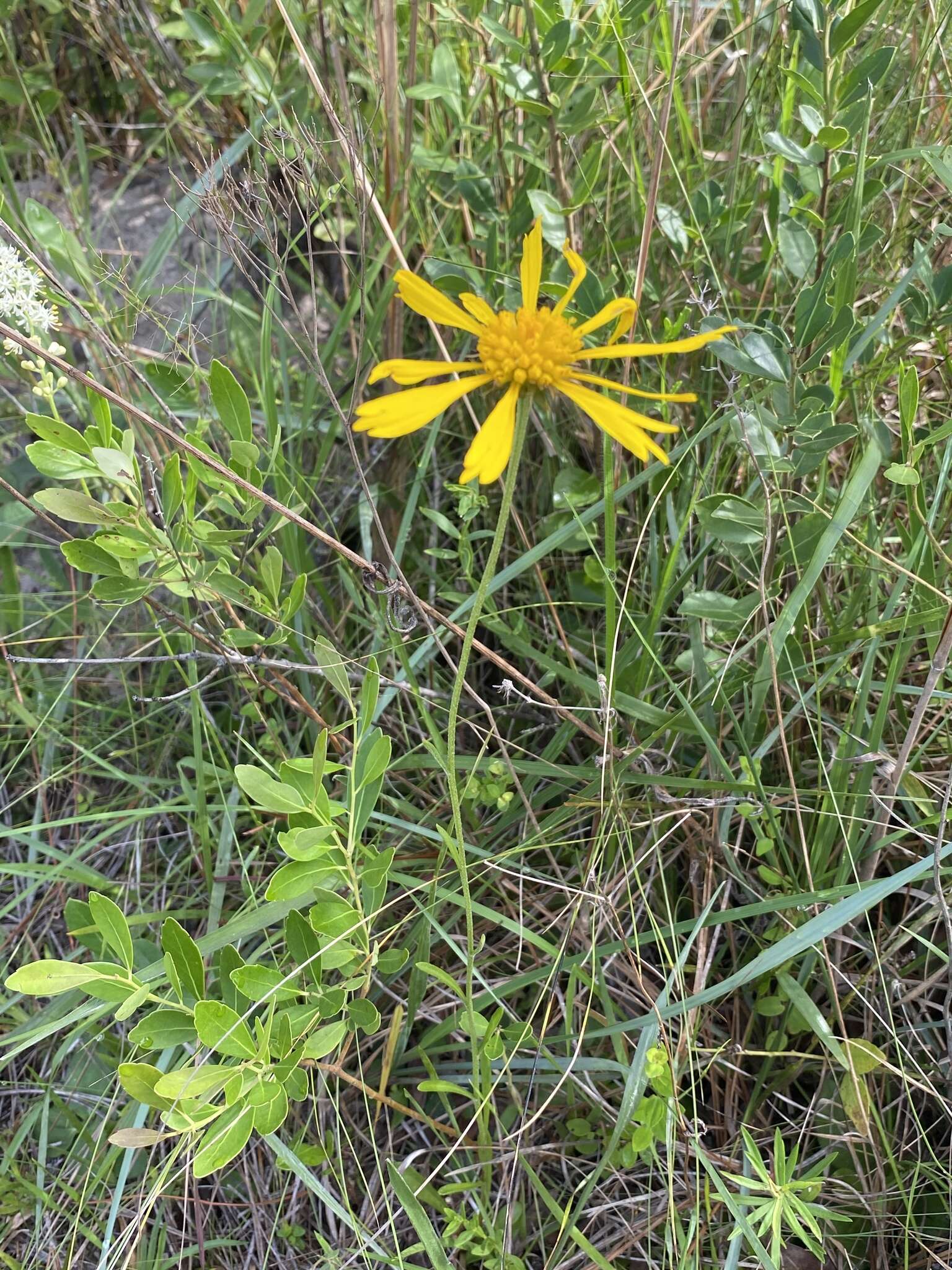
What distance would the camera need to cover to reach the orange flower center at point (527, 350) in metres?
0.79

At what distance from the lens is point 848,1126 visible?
3.54 ft

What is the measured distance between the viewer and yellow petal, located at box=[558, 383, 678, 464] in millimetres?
729

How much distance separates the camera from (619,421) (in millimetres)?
751

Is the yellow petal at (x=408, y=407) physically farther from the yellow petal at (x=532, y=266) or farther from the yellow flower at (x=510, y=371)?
the yellow petal at (x=532, y=266)

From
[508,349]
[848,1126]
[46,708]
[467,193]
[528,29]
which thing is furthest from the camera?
[46,708]

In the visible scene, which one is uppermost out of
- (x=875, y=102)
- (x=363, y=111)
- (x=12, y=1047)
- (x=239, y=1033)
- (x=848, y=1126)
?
(x=363, y=111)

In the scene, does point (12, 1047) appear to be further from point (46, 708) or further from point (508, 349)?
point (508, 349)

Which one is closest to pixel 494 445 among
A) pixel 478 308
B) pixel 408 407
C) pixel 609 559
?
pixel 408 407

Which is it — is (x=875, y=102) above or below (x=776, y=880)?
above

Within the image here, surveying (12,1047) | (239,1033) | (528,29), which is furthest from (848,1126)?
(528,29)

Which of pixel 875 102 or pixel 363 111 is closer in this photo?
pixel 875 102

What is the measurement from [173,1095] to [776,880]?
0.72 meters

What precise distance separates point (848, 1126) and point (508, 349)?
954 mm

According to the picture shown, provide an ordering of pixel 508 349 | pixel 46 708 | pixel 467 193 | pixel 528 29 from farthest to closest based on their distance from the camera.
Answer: pixel 46 708
pixel 467 193
pixel 528 29
pixel 508 349
